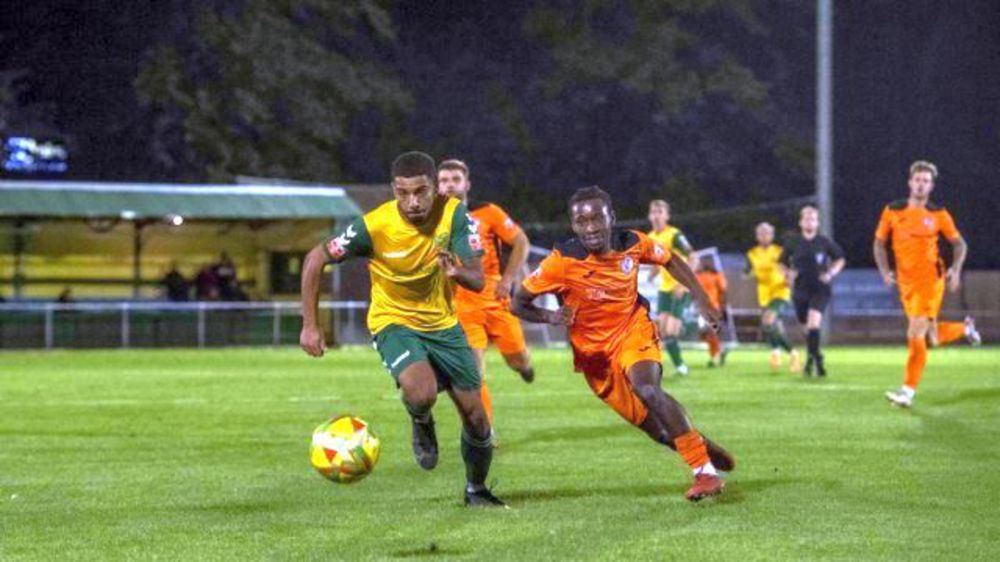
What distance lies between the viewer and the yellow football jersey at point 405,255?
9.60 m

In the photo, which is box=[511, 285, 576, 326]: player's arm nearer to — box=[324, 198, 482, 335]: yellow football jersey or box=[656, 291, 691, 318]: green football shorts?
box=[324, 198, 482, 335]: yellow football jersey

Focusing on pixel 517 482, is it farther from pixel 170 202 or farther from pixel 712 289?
pixel 170 202

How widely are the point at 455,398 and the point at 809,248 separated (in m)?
15.0

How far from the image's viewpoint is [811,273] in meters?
23.8

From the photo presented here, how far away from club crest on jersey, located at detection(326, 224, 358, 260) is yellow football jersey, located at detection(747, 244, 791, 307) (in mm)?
17142

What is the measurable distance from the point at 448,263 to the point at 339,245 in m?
0.80

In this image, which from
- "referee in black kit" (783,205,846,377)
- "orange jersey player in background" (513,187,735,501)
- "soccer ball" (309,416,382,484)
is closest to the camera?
"soccer ball" (309,416,382,484)

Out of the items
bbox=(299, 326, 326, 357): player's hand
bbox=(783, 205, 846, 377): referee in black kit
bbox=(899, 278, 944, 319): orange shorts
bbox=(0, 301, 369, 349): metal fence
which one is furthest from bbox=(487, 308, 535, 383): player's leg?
bbox=(0, 301, 369, 349): metal fence

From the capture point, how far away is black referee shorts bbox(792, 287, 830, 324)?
23438 mm

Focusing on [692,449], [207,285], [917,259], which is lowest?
[692,449]

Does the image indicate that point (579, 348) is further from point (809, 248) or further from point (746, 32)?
point (746, 32)

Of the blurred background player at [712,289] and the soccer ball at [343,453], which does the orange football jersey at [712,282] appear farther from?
the soccer ball at [343,453]

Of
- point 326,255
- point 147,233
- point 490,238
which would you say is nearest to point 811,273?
point 490,238

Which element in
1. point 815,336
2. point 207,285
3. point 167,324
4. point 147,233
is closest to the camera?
point 815,336
